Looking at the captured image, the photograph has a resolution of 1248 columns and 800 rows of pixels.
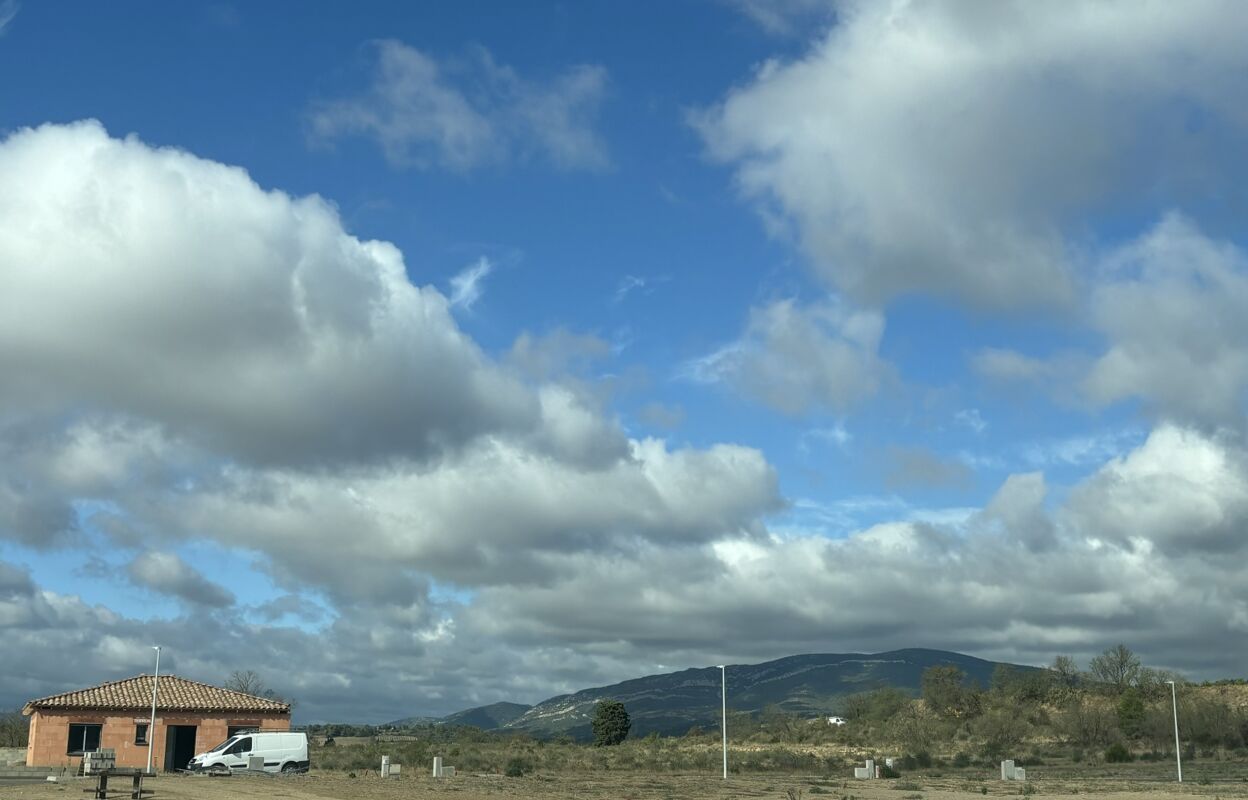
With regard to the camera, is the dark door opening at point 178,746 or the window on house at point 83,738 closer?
the window on house at point 83,738

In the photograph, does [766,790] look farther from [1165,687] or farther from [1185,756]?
[1165,687]

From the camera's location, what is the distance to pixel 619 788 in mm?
46031

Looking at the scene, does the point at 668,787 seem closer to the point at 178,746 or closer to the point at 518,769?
the point at 518,769

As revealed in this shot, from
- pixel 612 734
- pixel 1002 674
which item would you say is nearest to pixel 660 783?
pixel 612 734

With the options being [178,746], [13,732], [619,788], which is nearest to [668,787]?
[619,788]

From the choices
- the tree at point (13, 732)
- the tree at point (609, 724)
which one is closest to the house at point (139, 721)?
the tree at point (13, 732)

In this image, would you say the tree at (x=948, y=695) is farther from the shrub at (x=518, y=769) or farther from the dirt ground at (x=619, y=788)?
Answer: the dirt ground at (x=619, y=788)

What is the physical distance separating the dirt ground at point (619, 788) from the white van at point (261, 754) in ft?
6.01

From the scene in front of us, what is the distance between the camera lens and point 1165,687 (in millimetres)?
110500

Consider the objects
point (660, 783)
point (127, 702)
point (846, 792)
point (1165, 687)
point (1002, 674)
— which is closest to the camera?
point (846, 792)

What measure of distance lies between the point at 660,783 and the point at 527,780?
650 centimetres

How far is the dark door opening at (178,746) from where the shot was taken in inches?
2345

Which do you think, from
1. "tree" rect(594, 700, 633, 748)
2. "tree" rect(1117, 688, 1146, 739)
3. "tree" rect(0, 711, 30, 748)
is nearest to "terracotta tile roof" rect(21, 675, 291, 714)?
"tree" rect(0, 711, 30, 748)

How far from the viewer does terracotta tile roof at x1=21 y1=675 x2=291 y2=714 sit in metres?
57.9
